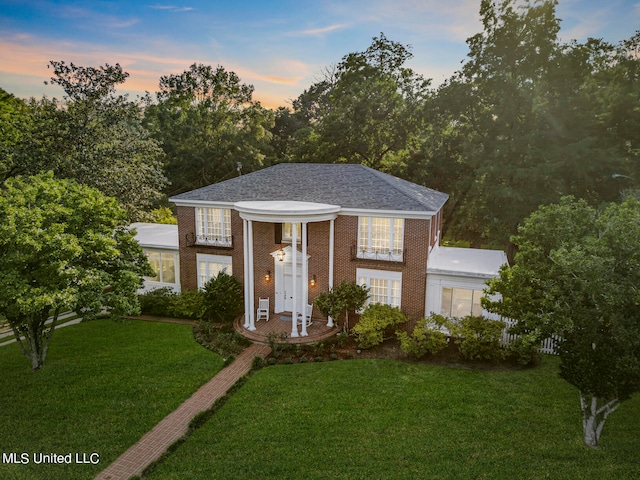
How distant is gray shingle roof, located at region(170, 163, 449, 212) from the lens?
57.8 ft

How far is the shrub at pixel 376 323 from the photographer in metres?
16.0

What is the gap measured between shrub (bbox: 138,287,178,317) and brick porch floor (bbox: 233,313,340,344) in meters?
3.80

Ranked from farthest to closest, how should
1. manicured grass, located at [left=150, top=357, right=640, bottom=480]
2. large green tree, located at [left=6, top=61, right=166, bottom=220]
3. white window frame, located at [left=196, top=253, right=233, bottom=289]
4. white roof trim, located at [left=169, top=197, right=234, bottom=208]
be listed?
large green tree, located at [left=6, top=61, right=166, bottom=220]
white window frame, located at [left=196, top=253, right=233, bottom=289]
white roof trim, located at [left=169, top=197, right=234, bottom=208]
manicured grass, located at [left=150, top=357, right=640, bottom=480]

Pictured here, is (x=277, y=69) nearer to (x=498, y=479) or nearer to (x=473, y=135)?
(x=473, y=135)

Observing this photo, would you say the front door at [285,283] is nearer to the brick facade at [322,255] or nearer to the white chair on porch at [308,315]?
the brick facade at [322,255]

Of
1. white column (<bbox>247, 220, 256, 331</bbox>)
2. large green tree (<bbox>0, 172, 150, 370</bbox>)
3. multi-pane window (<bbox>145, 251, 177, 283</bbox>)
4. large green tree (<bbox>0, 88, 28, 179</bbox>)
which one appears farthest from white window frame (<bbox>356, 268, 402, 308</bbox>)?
large green tree (<bbox>0, 88, 28, 179</bbox>)

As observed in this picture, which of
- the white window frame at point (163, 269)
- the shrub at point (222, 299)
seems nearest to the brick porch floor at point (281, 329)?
the shrub at point (222, 299)

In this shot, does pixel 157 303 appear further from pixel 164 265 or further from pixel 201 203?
pixel 201 203

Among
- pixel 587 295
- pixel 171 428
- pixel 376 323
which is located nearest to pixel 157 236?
pixel 376 323

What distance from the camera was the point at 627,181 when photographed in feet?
72.1

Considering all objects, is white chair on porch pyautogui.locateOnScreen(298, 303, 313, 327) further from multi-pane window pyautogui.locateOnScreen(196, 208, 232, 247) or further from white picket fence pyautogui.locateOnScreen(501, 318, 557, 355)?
white picket fence pyautogui.locateOnScreen(501, 318, 557, 355)

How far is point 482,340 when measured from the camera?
585 inches

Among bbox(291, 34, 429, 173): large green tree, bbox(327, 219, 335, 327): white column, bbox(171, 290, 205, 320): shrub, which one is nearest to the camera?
bbox(327, 219, 335, 327): white column

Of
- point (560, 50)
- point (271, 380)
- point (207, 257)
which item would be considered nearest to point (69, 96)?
point (207, 257)
